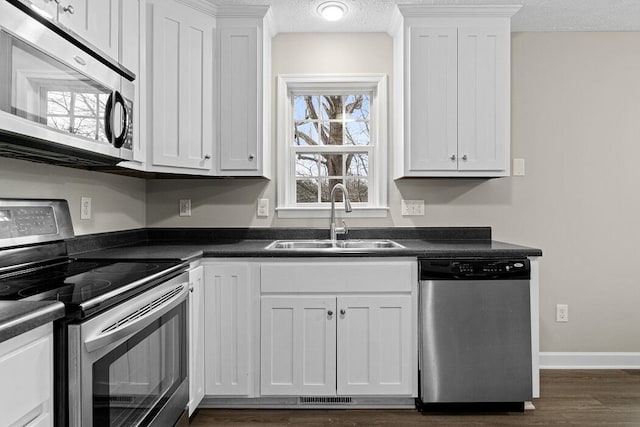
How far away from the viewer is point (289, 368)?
2.34 m

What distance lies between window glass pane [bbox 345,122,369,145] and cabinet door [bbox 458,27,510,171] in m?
0.71

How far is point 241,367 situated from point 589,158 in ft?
8.62

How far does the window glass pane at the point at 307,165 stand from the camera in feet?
10.3

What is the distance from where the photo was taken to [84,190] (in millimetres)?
2236

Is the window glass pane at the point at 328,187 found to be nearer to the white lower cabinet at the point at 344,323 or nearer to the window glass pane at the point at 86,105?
the white lower cabinet at the point at 344,323

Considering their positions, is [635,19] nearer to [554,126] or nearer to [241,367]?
[554,126]

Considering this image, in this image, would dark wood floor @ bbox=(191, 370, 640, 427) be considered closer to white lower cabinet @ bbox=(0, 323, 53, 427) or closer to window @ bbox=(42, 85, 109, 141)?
white lower cabinet @ bbox=(0, 323, 53, 427)

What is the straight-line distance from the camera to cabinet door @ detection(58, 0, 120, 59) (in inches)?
60.5

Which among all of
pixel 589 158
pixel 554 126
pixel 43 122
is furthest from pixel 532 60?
pixel 43 122

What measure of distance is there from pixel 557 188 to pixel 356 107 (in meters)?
1.49

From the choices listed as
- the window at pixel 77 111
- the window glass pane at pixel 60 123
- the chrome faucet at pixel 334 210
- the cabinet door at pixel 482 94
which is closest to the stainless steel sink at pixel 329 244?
the chrome faucet at pixel 334 210

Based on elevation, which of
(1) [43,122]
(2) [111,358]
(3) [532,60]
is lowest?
(2) [111,358]

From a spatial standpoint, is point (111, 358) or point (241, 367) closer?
point (111, 358)

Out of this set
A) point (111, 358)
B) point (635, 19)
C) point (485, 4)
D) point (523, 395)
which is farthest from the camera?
point (635, 19)
